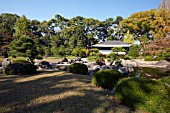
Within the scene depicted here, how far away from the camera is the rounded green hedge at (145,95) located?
3.43 meters

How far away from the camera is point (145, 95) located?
142 inches

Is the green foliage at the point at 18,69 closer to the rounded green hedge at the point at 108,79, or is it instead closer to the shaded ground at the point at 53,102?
the shaded ground at the point at 53,102

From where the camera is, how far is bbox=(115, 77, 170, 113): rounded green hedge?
11.3ft

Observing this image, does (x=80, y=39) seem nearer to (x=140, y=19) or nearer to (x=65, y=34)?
(x=65, y=34)

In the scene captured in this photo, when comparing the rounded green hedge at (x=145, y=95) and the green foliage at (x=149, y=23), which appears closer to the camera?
the rounded green hedge at (x=145, y=95)

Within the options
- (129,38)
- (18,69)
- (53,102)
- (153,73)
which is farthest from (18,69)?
(129,38)

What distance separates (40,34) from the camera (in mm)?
39219

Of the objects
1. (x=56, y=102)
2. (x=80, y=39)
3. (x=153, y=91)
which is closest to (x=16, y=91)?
(x=56, y=102)

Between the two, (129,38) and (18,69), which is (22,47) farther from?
(129,38)

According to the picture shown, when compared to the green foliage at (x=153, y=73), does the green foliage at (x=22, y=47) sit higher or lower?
higher

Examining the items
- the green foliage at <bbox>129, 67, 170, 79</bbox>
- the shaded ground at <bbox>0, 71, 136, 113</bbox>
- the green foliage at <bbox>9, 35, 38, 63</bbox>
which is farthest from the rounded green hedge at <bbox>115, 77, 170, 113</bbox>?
the green foliage at <bbox>9, 35, 38, 63</bbox>

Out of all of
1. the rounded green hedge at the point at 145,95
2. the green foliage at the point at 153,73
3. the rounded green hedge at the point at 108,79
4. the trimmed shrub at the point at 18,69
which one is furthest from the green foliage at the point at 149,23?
the rounded green hedge at the point at 145,95

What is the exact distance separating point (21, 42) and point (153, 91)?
11029 mm

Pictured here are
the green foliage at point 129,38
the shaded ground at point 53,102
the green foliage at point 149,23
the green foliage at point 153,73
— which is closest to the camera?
the shaded ground at point 53,102
